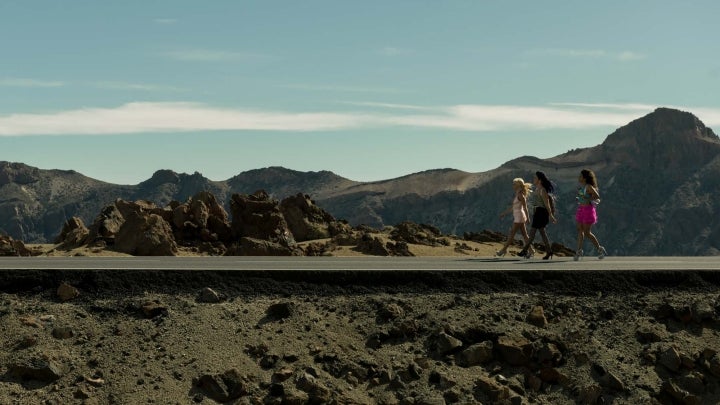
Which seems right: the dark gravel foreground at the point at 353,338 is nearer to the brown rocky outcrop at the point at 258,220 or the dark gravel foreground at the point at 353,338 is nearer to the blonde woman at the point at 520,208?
the blonde woman at the point at 520,208

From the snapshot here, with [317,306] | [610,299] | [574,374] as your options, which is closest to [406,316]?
[317,306]

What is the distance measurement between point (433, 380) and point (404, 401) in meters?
0.68

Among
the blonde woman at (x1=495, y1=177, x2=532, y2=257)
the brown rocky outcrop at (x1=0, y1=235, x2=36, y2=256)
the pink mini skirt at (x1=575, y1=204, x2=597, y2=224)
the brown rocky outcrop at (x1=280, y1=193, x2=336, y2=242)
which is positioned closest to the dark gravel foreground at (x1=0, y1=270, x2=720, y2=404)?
the pink mini skirt at (x1=575, y1=204, x2=597, y2=224)

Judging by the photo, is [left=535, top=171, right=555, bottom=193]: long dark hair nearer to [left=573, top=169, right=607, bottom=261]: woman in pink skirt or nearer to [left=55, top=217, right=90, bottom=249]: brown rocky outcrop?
[left=573, top=169, right=607, bottom=261]: woman in pink skirt

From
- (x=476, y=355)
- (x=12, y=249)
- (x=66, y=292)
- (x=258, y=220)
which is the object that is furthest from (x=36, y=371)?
(x=258, y=220)

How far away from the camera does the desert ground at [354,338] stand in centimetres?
1280

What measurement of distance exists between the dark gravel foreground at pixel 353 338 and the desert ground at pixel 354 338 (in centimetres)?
2

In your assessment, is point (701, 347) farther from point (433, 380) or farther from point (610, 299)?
point (433, 380)

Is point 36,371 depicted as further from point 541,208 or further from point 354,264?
point 541,208

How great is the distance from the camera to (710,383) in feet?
46.9

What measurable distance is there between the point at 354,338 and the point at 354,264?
3603 mm

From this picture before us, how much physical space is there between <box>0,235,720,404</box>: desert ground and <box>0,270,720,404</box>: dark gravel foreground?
0.07 ft

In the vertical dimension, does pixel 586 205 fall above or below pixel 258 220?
above

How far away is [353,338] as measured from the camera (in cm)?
1405
